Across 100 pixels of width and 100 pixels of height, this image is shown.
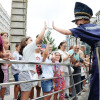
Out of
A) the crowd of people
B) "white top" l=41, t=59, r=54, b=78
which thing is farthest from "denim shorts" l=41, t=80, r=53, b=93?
"white top" l=41, t=59, r=54, b=78

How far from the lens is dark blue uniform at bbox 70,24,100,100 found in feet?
6.38

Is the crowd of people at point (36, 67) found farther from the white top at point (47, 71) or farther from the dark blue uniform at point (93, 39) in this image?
the dark blue uniform at point (93, 39)

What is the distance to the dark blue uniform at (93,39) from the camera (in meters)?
1.94

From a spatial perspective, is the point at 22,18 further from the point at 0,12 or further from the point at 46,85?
the point at 0,12

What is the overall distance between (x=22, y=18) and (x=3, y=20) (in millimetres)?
89053

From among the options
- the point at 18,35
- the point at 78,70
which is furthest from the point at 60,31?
the point at 18,35

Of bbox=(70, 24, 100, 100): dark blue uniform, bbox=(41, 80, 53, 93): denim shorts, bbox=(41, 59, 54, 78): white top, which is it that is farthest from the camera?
bbox=(41, 59, 54, 78): white top

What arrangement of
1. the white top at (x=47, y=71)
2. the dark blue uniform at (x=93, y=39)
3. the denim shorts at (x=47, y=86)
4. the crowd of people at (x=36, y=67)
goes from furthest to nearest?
the white top at (x=47, y=71)
the denim shorts at (x=47, y=86)
the crowd of people at (x=36, y=67)
the dark blue uniform at (x=93, y=39)

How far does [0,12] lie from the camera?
86.2 m

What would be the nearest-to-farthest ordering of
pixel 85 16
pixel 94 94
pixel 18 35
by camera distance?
pixel 94 94 → pixel 85 16 → pixel 18 35

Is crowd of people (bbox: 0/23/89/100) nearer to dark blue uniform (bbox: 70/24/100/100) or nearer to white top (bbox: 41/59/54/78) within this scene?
white top (bbox: 41/59/54/78)

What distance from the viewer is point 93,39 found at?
6.56 ft

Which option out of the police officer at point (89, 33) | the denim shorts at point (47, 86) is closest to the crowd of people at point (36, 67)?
the denim shorts at point (47, 86)

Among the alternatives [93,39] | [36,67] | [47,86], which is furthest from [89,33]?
[36,67]
